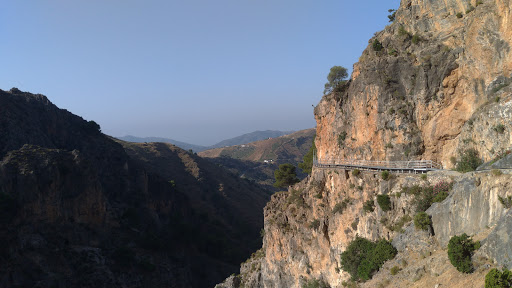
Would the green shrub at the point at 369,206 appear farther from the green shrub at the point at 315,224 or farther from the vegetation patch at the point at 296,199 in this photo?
the vegetation patch at the point at 296,199

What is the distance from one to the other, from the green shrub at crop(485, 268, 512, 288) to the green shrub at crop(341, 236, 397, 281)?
31.6 ft

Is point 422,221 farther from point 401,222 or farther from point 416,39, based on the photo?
point 416,39

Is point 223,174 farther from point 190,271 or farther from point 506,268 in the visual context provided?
point 506,268

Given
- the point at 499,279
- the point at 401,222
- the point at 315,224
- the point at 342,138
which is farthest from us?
the point at 342,138

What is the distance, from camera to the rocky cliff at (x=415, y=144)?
16359 mm

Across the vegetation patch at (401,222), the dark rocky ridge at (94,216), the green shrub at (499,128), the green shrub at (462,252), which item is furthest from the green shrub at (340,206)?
the dark rocky ridge at (94,216)

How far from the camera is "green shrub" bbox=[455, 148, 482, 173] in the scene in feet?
68.2

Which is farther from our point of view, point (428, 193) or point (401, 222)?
point (401, 222)

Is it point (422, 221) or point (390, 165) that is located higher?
point (390, 165)

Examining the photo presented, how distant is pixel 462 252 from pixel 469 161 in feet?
29.2

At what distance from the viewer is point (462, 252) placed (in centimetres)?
1439

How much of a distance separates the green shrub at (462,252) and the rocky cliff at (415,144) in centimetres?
31

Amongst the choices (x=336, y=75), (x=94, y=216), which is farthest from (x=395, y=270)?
(x=94, y=216)

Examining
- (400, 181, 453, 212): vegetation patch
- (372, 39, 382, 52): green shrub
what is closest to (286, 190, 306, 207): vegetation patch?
(400, 181, 453, 212): vegetation patch
